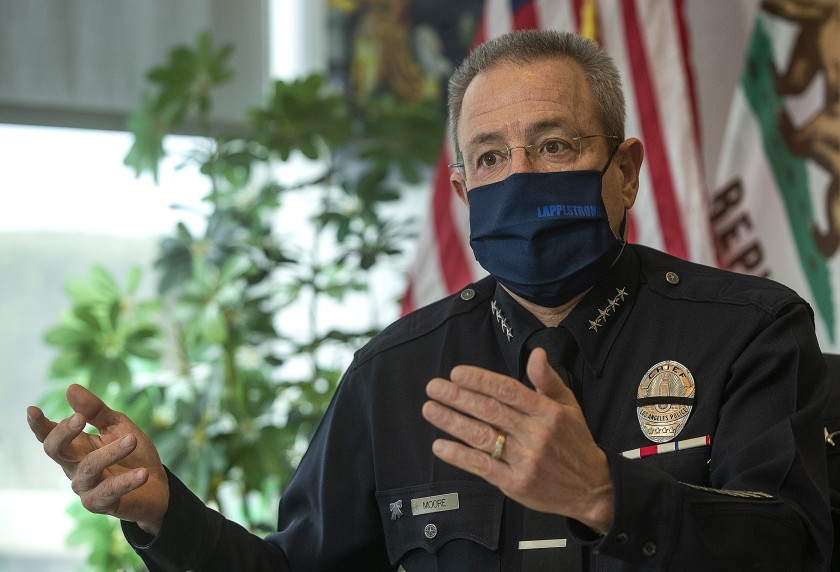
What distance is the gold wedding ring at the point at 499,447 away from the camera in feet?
3.60

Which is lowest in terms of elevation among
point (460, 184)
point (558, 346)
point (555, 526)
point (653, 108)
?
point (555, 526)

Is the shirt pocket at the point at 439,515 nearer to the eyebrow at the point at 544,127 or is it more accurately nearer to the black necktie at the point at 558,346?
the black necktie at the point at 558,346

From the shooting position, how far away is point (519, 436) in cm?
109

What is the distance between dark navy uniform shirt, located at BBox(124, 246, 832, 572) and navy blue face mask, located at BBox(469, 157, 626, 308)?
0.10 m

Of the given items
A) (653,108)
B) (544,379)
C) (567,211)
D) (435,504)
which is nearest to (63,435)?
(435,504)

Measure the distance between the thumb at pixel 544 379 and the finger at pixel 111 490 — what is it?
0.55m

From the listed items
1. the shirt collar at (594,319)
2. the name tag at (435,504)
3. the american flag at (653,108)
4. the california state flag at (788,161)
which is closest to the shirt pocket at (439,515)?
the name tag at (435,504)

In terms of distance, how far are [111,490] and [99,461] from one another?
4cm

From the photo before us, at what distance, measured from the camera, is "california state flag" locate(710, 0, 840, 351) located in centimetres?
273

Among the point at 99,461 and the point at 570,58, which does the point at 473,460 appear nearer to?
the point at 99,461

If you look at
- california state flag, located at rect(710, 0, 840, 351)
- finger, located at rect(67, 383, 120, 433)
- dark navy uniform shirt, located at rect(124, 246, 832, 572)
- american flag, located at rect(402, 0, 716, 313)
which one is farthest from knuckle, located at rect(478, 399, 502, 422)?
california state flag, located at rect(710, 0, 840, 351)

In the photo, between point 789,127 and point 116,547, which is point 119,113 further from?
point 789,127

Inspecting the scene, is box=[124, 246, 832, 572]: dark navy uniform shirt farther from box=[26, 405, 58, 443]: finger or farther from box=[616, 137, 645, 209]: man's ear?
box=[26, 405, 58, 443]: finger

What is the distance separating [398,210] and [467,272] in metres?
1.17
